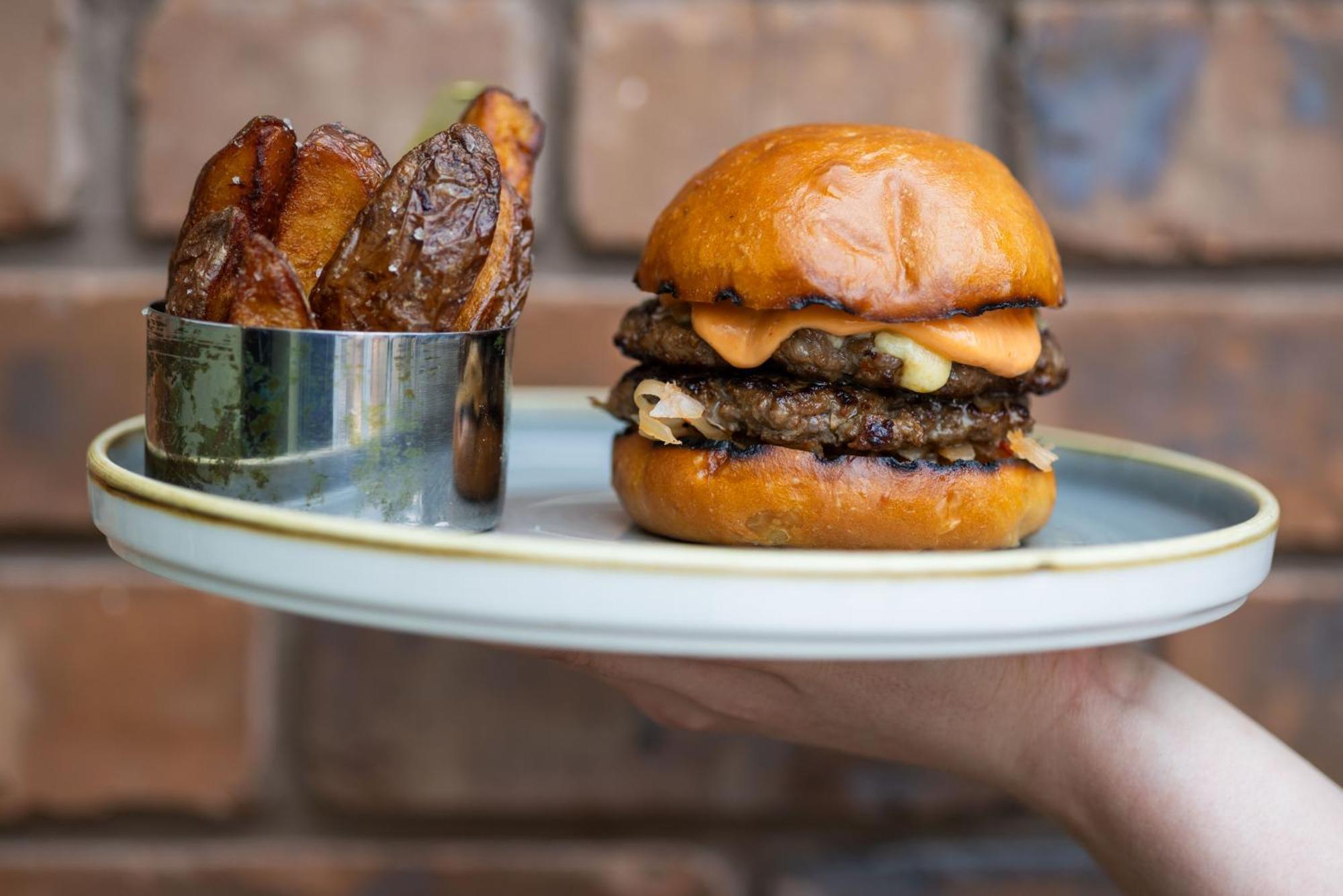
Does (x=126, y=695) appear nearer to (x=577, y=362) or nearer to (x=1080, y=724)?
(x=577, y=362)

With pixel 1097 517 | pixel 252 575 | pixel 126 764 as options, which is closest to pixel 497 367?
pixel 252 575

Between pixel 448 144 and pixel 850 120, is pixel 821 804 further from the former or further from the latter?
pixel 448 144

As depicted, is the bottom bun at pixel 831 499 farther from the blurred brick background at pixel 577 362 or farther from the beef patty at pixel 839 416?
the blurred brick background at pixel 577 362

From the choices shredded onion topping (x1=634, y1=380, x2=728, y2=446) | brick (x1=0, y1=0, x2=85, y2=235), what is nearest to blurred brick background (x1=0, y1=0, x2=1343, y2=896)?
brick (x1=0, y1=0, x2=85, y2=235)

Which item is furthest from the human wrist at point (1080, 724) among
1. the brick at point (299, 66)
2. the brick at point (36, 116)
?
the brick at point (36, 116)

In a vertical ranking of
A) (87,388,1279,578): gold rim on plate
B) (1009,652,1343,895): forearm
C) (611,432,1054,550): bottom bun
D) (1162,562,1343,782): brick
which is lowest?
(1162,562,1343,782): brick

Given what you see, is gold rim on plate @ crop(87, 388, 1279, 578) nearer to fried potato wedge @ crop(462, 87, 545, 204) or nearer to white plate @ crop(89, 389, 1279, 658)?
white plate @ crop(89, 389, 1279, 658)
